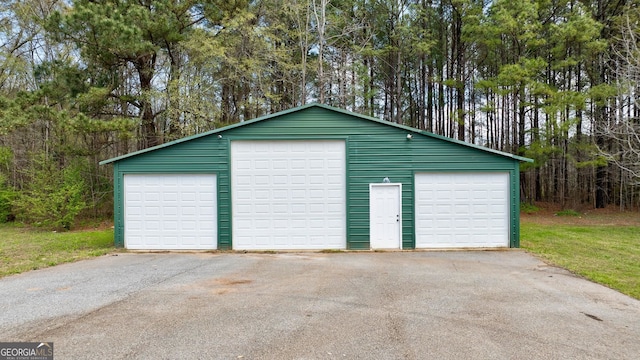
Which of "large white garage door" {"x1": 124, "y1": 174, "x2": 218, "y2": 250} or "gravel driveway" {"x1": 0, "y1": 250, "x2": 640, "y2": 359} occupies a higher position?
"large white garage door" {"x1": 124, "y1": 174, "x2": 218, "y2": 250}

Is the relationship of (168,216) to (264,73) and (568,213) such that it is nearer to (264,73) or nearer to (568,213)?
(264,73)

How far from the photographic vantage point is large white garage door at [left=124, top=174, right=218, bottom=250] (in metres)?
8.88

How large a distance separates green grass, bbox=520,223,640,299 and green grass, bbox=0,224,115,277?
10.0m

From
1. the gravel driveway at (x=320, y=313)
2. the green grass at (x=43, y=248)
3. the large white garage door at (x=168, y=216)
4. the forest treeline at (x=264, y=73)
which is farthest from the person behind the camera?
the forest treeline at (x=264, y=73)

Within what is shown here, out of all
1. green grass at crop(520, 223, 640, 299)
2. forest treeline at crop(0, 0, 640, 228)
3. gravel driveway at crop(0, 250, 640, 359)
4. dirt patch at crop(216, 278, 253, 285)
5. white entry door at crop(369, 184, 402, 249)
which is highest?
forest treeline at crop(0, 0, 640, 228)

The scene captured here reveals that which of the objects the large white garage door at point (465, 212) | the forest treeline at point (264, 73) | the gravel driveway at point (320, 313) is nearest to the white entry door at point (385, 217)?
the large white garage door at point (465, 212)

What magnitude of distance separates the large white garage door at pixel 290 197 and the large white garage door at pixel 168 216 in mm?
756

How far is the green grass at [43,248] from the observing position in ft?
23.3

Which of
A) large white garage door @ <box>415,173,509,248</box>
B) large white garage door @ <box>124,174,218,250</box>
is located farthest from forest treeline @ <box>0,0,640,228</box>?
large white garage door @ <box>415,173,509,248</box>

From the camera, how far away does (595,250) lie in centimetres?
834

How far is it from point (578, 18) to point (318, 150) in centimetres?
1420

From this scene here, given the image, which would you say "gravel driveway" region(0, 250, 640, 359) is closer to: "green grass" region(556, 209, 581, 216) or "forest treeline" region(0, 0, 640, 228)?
"forest treeline" region(0, 0, 640, 228)

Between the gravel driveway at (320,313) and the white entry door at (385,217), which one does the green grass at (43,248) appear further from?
the white entry door at (385,217)

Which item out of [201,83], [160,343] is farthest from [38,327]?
[201,83]
